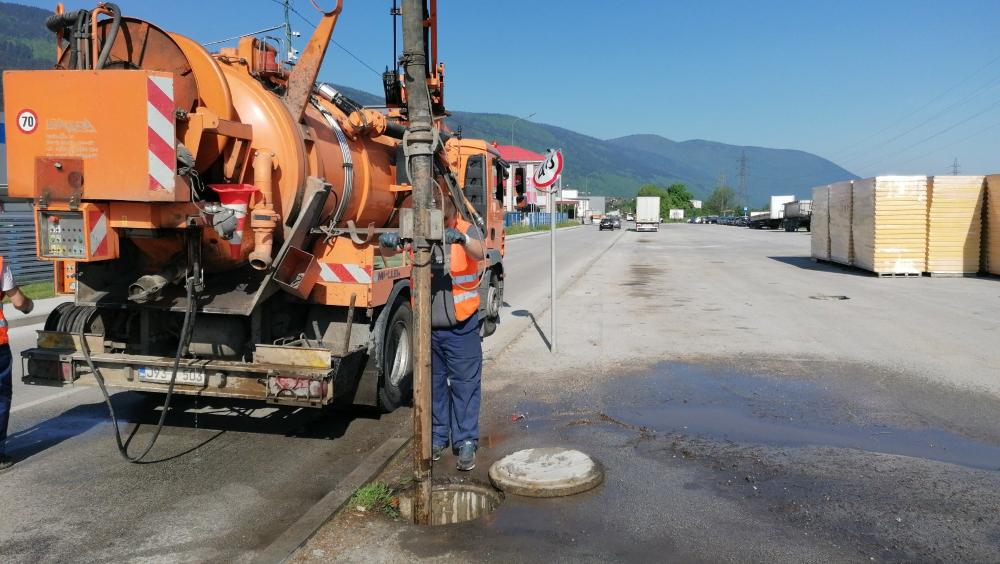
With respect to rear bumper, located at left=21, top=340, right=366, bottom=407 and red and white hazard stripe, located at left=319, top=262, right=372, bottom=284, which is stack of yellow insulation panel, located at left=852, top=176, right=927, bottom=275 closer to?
red and white hazard stripe, located at left=319, top=262, right=372, bottom=284

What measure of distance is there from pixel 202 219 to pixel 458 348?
1990 millimetres

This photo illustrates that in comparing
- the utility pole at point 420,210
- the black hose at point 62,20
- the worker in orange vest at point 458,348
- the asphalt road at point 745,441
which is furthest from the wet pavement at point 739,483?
the black hose at point 62,20

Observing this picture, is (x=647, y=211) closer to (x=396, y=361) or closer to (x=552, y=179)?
(x=552, y=179)

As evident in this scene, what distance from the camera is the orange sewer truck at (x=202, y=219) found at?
15.3 ft

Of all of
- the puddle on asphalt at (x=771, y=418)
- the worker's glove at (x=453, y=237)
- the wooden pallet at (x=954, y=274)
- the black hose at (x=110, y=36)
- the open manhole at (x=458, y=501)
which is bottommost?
Answer: the open manhole at (x=458, y=501)

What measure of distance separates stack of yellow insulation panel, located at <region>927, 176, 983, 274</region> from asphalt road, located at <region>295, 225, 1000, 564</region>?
7534 millimetres

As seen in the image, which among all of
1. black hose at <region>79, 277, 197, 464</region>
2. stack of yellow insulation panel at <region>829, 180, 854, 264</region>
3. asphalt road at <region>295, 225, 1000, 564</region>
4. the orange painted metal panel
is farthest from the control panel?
stack of yellow insulation panel at <region>829, 180, 854, 264</region>

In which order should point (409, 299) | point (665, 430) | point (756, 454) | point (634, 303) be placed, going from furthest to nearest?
point (634, 303), point (409, 299), point (665, 430), point (756, 454)

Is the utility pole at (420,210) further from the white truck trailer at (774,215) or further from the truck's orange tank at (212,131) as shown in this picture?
the white truck trailer at (774,215)

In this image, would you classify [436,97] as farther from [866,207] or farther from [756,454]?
[866,207]

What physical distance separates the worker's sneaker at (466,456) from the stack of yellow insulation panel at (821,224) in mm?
22218

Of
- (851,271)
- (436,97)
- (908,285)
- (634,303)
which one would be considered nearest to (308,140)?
(436,97)

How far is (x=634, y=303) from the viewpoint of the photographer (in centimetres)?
1480

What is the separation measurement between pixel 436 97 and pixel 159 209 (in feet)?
16.8
